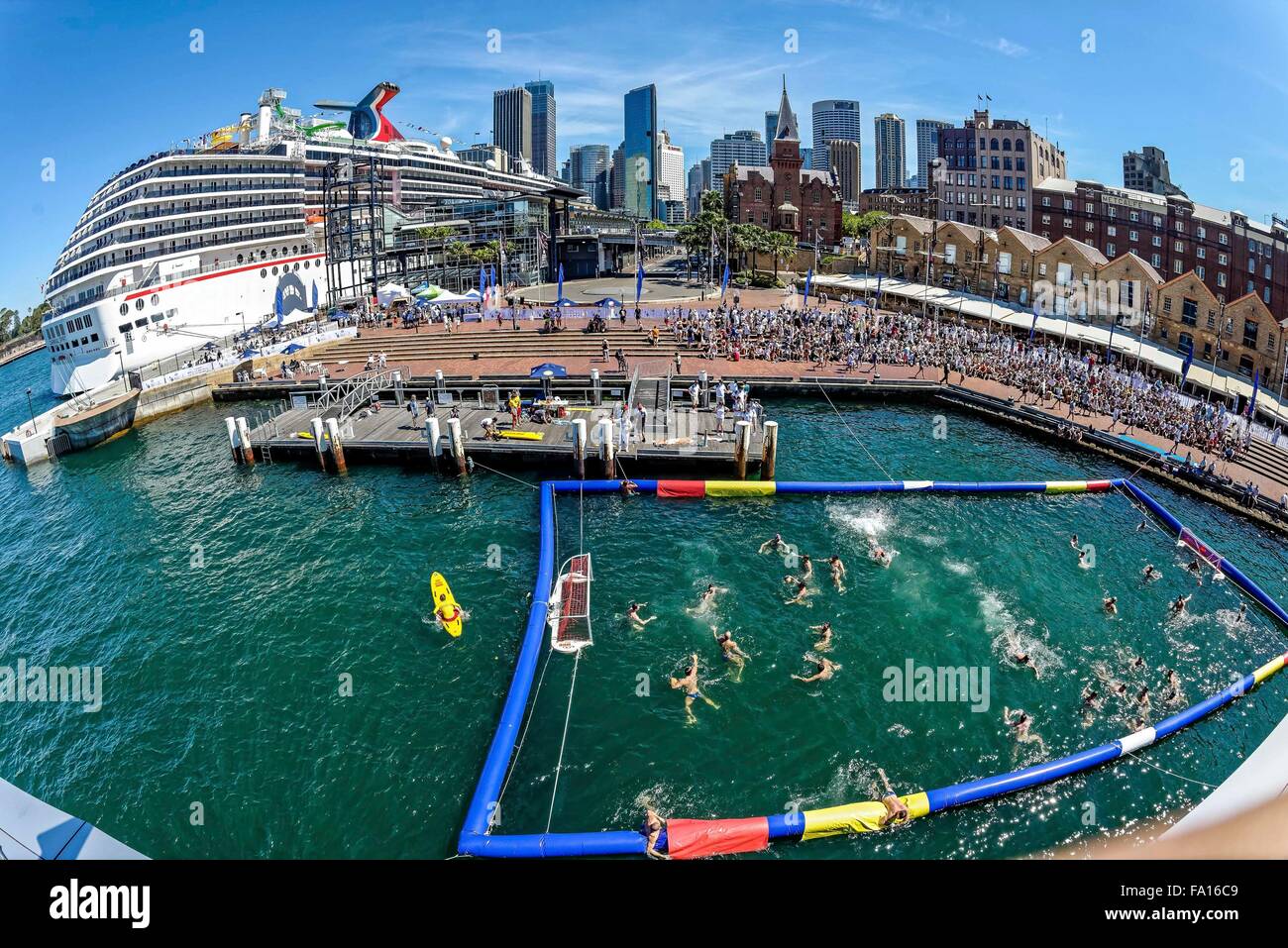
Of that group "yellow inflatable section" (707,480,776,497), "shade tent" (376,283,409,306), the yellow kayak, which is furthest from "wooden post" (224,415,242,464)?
"shade tent" (376,283,409,306)

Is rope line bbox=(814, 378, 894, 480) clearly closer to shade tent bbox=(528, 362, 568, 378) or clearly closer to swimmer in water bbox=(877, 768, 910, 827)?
shade tent bbox=(528, 362, 568, 378)

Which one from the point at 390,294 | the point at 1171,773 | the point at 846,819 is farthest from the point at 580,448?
the point at 390,294

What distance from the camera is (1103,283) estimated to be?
58.1 metres

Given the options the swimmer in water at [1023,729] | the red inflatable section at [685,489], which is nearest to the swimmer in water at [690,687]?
the swimmer in water at [1023,729]

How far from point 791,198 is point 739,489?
8279cm

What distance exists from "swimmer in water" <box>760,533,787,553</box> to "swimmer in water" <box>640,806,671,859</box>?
14.9 meters

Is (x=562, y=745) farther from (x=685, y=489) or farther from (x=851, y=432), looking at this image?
(x=851, y=432)

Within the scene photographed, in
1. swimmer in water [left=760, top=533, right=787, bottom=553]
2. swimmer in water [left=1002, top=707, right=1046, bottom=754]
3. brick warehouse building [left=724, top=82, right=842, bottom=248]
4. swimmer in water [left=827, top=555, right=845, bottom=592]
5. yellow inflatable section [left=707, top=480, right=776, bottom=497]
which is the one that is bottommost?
swimmer in water [left=1002, top=707, right=1046, bottom=754]

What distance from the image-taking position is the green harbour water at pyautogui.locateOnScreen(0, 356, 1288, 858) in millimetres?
18219

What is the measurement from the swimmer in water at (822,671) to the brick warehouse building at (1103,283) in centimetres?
3889

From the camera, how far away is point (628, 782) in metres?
18.6

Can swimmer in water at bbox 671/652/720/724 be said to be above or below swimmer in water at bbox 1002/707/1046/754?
above
